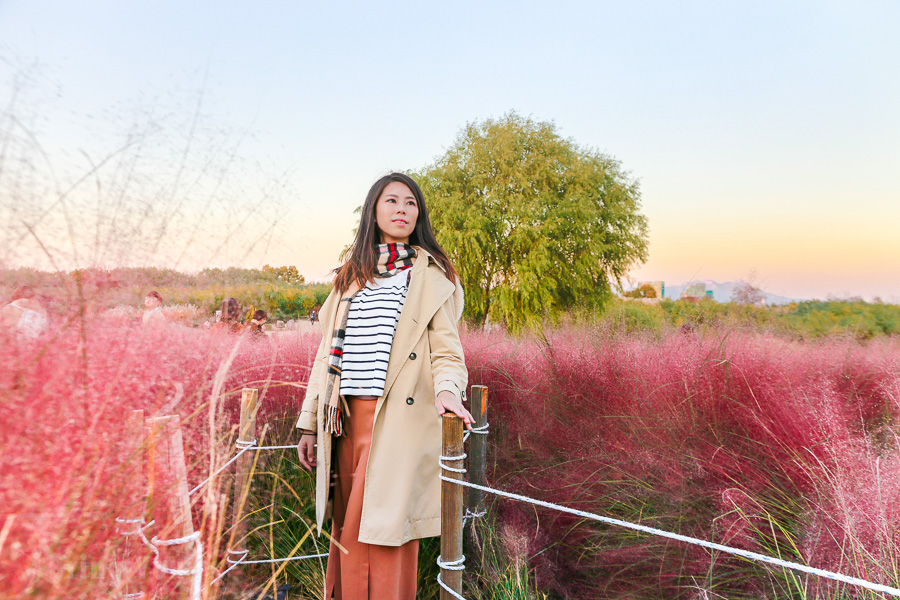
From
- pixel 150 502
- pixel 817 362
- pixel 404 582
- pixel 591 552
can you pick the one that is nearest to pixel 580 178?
pixel 817 362

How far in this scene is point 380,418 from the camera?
2107mm

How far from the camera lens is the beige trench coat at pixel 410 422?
2041 mm

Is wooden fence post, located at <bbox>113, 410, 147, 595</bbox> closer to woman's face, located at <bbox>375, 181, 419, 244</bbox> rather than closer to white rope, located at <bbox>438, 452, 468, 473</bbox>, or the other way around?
white rope, located at <bbox>438, 452, 468, 473</bbox>

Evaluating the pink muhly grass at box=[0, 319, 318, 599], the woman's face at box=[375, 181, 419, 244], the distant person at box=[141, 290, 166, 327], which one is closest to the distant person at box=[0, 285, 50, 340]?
the pink muhly grass at box=[0, 319, 318, 599]

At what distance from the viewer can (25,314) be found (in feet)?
3.45

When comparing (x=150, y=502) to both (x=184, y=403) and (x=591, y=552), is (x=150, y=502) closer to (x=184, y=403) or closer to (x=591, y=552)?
(x=184, y=403)

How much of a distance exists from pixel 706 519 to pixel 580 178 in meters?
9.64

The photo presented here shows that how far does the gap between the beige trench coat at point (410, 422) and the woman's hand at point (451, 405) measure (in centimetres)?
3

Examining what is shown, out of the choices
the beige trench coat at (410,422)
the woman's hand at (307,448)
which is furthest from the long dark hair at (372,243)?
the woman's hand at (307,448)

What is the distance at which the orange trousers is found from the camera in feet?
6.87

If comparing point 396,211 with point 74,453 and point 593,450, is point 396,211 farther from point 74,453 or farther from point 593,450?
point 593,450

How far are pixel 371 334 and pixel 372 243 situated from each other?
0.45 meters

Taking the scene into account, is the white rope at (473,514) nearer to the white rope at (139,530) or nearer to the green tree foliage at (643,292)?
the white rope at (139,530)

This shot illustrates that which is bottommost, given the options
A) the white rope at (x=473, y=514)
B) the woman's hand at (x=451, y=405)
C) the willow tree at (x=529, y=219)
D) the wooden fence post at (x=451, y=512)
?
the white rope at (x=473, y=514)
